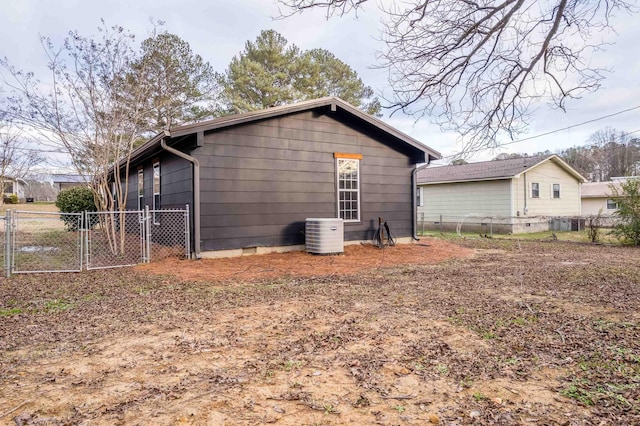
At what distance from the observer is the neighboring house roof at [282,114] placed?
7832 mm

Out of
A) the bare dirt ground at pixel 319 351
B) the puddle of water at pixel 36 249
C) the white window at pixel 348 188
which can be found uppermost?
the white window at pixel 348 188

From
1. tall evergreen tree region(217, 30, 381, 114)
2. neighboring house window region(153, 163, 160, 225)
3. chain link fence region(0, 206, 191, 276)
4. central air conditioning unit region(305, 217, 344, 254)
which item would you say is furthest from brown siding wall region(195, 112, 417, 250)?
tall evergreen tree region(217, 30, 381, 114)

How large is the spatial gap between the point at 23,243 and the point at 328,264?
9474 mm

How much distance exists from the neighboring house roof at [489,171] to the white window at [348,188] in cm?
899

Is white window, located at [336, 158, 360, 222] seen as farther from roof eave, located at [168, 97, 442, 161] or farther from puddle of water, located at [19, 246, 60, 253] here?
puddle of water, located at [19, 246, 60, 253]

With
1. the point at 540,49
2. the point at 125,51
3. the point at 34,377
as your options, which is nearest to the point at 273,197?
the point at 125,51

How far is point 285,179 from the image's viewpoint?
9391mm

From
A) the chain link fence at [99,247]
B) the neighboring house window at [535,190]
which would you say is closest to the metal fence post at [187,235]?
the chain link fence at [99,247]

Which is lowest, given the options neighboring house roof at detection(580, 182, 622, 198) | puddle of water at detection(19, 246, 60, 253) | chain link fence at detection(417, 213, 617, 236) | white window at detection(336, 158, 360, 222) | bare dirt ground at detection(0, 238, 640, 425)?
bare dirt ground at detection(0, 238, 640, 425)

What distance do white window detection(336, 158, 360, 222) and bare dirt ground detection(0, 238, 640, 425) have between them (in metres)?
4.27

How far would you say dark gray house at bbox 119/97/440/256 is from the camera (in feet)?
27.4

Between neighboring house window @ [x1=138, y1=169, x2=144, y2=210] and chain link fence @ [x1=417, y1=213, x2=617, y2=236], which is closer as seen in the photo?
neighboring house window @ [x1=138, y1=169, x2=144, y2=210]

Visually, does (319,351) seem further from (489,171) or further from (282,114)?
(489,171)

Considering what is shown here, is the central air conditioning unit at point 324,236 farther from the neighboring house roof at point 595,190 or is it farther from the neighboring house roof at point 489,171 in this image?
the neighboring house roof at point 595,190
